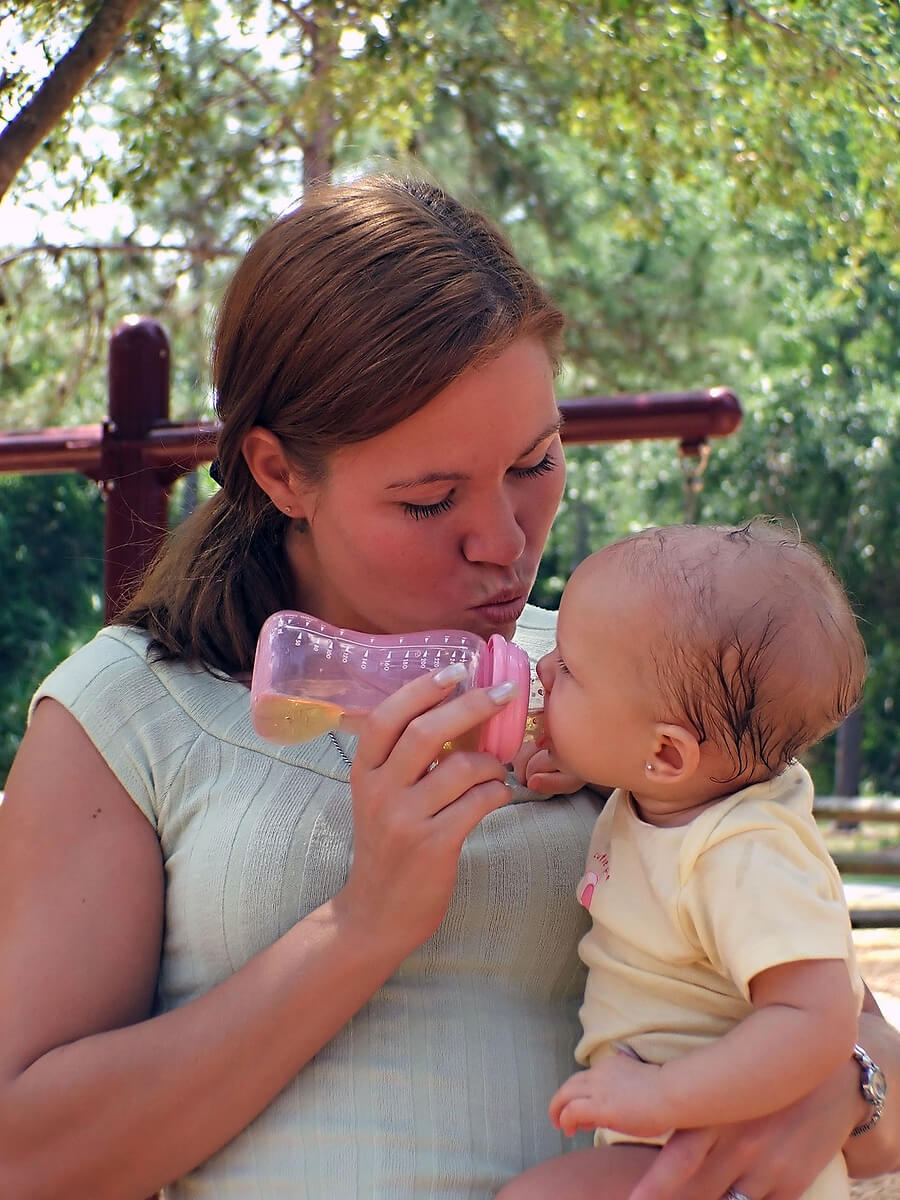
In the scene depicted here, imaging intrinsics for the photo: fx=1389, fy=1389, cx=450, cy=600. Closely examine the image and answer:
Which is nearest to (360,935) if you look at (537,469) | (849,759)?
(537,469)

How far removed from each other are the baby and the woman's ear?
45cm

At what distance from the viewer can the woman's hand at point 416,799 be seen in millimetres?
1298

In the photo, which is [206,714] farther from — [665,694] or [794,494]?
[794,494]

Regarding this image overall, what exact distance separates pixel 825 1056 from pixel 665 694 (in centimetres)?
36

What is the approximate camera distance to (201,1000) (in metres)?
1.35

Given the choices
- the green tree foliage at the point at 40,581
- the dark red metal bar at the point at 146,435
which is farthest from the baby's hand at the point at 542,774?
the green tree foliage at the point at 40,581

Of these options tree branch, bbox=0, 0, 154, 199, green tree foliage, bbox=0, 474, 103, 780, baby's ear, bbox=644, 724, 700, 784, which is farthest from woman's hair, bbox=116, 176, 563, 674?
green tree foliage, bbox=0, 474, 103, 780

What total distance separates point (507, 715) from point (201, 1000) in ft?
1.33

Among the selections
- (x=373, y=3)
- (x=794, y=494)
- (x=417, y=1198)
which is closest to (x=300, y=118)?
(x=373, y=3)

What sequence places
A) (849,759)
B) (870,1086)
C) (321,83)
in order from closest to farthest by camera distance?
(870,1086)
(321,83)
(849,759)

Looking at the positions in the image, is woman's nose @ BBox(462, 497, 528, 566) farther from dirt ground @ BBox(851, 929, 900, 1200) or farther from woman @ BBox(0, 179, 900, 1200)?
dirt ground @ BBox(851, 929, 900, 1200)

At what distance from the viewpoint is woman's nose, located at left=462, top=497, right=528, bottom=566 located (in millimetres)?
1577

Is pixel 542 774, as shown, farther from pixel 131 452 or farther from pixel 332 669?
pixel 131 452

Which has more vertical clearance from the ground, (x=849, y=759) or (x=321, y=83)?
(x=321, y=83)
